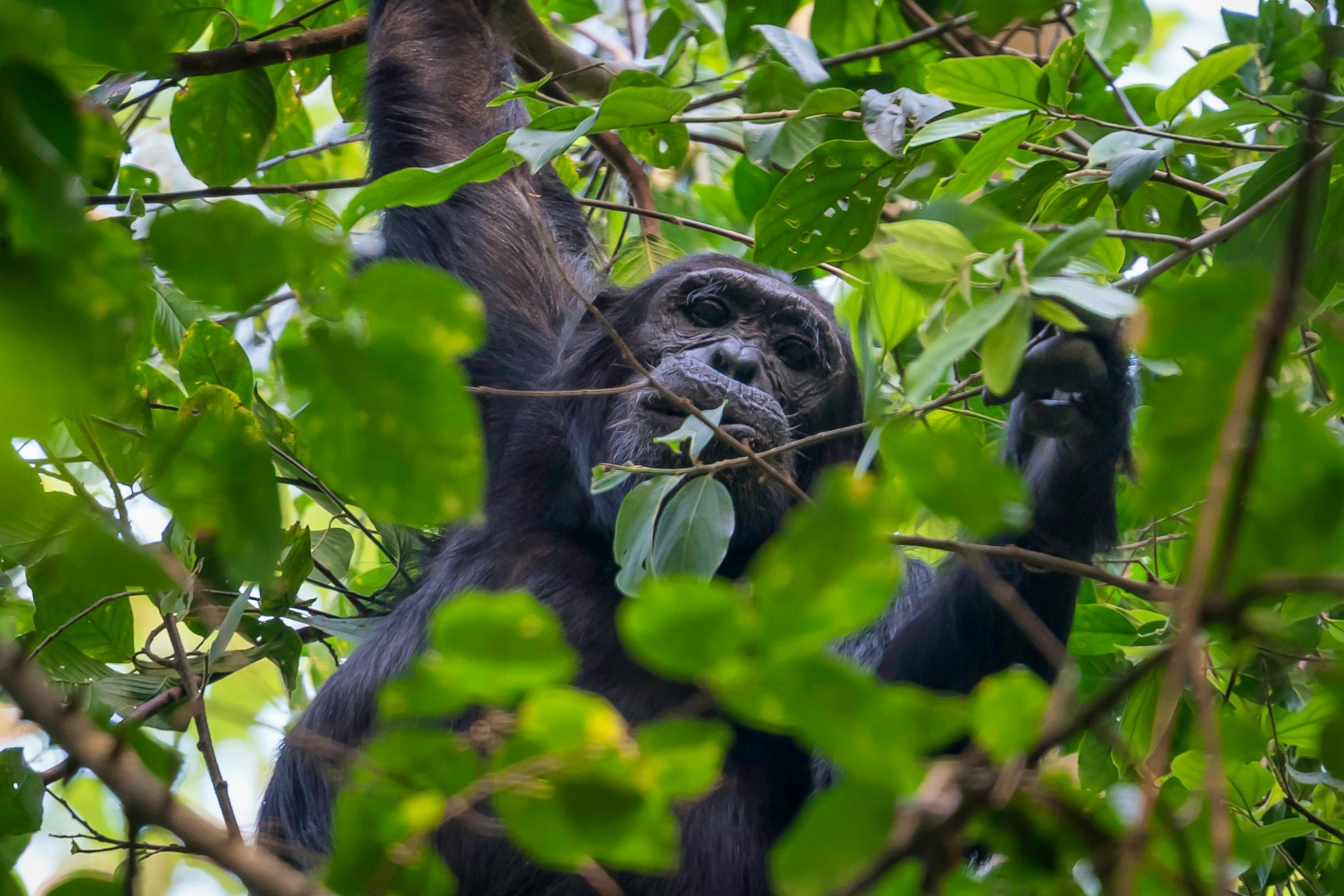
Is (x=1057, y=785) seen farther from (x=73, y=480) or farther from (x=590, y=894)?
(x=590, y=894)

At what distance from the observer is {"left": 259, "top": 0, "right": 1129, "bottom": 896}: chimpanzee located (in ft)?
7.64

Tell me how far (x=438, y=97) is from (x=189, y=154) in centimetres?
77

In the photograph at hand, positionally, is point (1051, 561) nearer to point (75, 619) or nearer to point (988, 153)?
point (988, 153)

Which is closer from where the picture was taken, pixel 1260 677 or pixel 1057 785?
pixel 1057 785

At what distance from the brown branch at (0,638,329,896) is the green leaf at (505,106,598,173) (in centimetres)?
150

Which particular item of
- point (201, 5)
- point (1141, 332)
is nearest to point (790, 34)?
point (201, 5)

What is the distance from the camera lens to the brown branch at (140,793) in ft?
2.84

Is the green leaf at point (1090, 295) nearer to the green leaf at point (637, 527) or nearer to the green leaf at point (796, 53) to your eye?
the green leaf at point (637, 527)

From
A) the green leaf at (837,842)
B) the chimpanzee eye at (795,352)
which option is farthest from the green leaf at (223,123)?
the green leaf at (837,842)

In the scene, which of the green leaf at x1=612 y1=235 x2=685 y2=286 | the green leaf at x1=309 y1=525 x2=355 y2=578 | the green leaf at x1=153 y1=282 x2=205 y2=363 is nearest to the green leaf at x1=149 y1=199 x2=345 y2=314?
the green leaf at x1=153 y1=282 x2=205 y2=363

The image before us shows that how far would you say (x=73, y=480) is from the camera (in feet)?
5.10

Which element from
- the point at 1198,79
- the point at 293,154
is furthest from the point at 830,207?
the point at 293,154

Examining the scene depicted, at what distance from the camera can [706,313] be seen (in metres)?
3.57

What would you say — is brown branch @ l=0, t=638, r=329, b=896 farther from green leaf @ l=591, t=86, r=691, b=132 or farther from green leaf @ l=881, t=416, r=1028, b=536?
green leaf @ l=591, t=86, r=691, b=132
